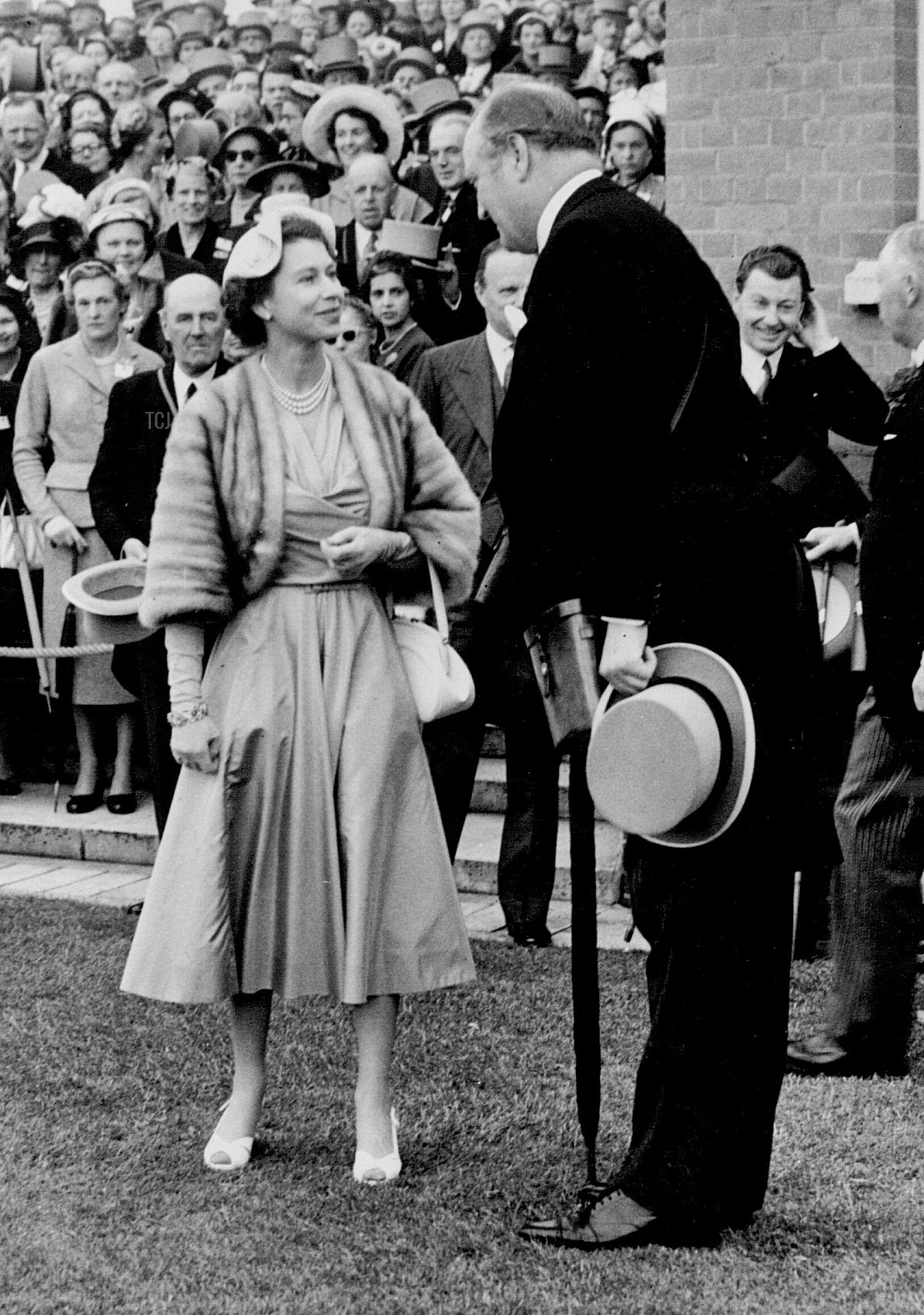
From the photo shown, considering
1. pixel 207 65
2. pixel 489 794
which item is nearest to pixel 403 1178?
pixel 489 794

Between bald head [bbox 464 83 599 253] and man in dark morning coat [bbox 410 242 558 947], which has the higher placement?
bald head [bbox 464 83 599 253]

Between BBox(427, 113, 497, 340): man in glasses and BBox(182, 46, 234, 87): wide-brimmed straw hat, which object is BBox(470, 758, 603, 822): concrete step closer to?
BBox(427, 113, 497, 340): man in glasses

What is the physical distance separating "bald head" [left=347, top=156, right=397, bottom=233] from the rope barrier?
274cm

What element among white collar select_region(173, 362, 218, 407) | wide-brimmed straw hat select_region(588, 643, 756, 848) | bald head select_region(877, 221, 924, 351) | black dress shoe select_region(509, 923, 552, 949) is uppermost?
bald head select_region(877, 221, 924, 351)

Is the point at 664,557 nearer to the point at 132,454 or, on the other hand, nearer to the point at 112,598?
the point at 112,598

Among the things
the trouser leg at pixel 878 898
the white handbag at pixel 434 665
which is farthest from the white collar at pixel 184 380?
the trouser leg at pixel 878 898

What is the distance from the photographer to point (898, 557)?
5.06 metres

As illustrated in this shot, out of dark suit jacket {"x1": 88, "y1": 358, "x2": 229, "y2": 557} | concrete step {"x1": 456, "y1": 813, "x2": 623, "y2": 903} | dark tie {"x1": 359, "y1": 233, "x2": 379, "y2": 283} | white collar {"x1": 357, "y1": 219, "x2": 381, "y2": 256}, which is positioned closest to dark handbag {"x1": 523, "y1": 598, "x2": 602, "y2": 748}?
concrete step {"x1": 456, "y1": 813, "x2": 623, "y2": 903}

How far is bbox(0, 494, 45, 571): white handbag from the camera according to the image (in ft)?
30.3

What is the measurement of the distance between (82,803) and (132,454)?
1.95m

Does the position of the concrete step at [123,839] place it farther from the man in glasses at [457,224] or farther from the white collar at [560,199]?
the white collar at [560,199]

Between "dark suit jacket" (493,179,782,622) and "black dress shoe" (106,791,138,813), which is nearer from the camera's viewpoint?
"dark suit jacket" (493,179,782,622)

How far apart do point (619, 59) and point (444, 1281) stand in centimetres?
977

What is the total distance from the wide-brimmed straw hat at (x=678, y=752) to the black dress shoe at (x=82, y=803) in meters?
5.39
